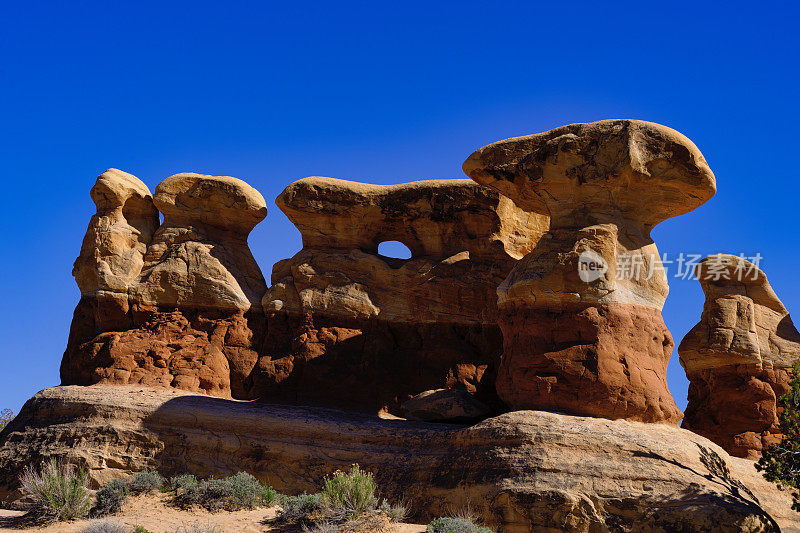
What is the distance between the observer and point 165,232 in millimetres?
19250

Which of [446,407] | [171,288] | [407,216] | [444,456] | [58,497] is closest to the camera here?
[58,497]

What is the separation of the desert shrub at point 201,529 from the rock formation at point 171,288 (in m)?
5.10

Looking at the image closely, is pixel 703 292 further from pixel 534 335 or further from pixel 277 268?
pixel 277 268

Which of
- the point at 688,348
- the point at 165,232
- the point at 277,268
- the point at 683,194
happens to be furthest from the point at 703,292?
the point at 165,232

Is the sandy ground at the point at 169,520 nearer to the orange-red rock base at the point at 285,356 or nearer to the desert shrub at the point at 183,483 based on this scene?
the desert shrub at the point at 183,483

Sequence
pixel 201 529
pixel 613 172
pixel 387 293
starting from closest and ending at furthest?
pixel 201 529 < pixel 613 172 < pixel 387 293

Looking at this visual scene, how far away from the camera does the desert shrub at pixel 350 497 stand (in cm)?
1257

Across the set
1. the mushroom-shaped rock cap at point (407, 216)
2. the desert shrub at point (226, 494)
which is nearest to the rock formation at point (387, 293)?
the mushroom-shaped rock cap at point (407, 216)

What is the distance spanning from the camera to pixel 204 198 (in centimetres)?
1925

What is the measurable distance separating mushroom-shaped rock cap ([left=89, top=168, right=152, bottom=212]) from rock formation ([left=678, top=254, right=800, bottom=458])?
13.5 m

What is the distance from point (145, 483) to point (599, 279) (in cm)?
883

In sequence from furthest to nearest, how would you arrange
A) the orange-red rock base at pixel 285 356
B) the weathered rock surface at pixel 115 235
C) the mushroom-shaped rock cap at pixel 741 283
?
1. the mushroom-shaped rock cap at pixel 741 283
2. the weathered rock surface at pixel 115 235
3. the orange-red rock base at pixel 285 356

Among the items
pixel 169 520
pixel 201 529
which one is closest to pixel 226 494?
pixel 169 520

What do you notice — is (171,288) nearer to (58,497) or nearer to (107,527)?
(58,497)
